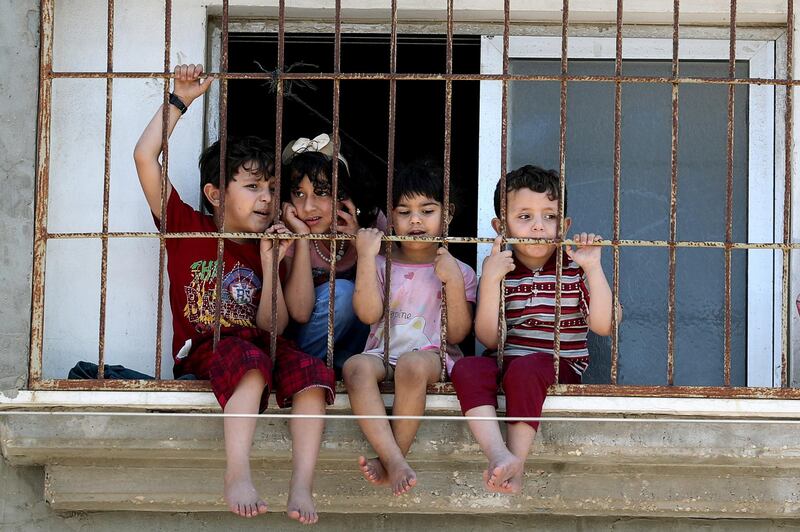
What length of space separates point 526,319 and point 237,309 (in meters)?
0.87

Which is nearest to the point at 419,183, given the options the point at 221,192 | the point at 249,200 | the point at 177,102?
the point at 249,200

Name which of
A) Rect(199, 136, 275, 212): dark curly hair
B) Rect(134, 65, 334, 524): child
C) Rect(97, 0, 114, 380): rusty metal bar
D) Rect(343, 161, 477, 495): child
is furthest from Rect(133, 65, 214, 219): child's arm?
Rect(343, 161, 477, 495): child

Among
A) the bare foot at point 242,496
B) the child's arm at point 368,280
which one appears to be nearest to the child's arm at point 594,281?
the child's arm at point 368,280

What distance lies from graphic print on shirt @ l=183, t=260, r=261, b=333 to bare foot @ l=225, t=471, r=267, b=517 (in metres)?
0.62

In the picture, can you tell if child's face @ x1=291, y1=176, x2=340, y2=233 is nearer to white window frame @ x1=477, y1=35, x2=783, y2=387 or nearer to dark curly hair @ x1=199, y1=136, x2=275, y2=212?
dark curly hair @ x1=199, y1=136, x2=275, y2=212

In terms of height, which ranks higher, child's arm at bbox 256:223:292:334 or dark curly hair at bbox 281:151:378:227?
dark curly hair at bbox 281:151:378:227

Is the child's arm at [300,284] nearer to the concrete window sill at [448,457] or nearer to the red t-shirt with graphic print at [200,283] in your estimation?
the red t-shirt with graphic print at [200,283]

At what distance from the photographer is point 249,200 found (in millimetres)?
4359

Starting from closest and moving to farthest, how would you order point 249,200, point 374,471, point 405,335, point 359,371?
point 374,471
point 359,371
point 405,335
point 249,200

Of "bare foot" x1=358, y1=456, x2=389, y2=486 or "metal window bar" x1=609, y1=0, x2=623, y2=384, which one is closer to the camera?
"bare foot" x1=358, y1=456, x2=389, y2=486

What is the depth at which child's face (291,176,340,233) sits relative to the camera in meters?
4.46

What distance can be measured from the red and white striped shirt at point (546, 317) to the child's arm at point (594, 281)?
135mm

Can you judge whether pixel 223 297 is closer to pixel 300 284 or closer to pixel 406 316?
pixel 300 284

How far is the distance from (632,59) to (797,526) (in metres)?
1.63
